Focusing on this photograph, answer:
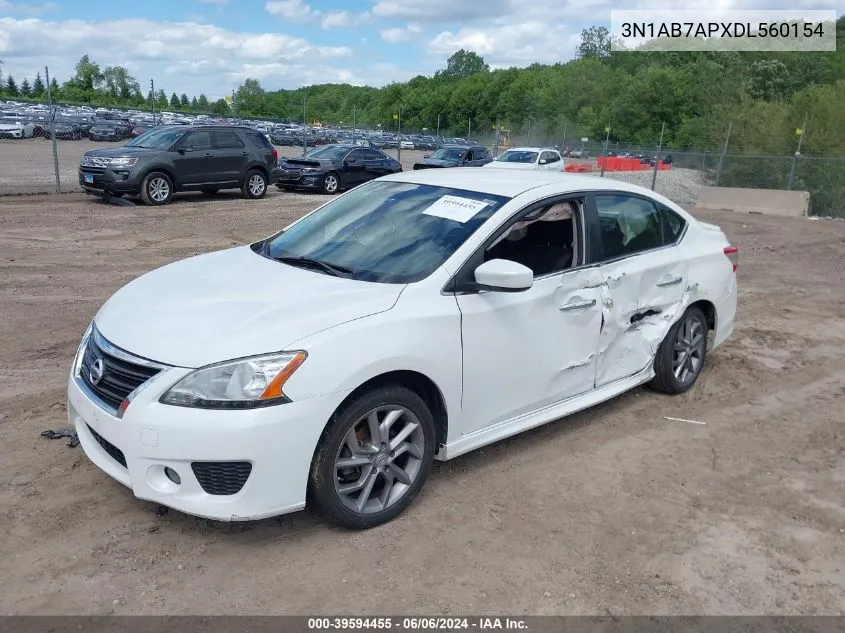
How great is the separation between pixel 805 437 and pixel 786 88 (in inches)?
2872

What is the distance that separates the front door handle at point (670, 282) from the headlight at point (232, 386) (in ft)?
9.58

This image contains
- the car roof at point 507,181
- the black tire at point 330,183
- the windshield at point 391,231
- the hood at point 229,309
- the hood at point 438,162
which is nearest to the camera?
the hood at point 229,309

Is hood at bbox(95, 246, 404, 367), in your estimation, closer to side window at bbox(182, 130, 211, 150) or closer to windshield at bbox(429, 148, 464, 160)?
side window at bbox(182, 130, 211, 150)

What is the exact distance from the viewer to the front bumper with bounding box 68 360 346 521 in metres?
2.95

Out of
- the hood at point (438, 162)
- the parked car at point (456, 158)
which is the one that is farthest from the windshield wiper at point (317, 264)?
the hood at point (438, 162)

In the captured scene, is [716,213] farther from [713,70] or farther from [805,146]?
[713,70]

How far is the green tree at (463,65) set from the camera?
165 meters

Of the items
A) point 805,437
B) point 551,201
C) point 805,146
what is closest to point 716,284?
point 805,437

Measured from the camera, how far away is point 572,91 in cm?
8775

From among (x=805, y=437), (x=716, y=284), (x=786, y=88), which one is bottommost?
(x=805, y=437)

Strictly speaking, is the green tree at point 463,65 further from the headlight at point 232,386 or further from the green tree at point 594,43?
the headlight at point 232,386

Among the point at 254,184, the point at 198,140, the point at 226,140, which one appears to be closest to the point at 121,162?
the point at 198,140

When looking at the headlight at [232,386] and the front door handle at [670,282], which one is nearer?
the headlight at [232,386]

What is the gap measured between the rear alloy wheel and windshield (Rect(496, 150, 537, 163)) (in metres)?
5.65
